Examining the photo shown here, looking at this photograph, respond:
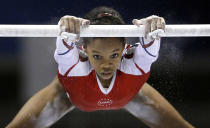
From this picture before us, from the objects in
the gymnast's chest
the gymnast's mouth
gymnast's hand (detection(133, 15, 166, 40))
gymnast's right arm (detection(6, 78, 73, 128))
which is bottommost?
gymnast's right arm (detection(6, 78, 73, 128))

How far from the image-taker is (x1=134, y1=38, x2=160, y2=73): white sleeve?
120cm

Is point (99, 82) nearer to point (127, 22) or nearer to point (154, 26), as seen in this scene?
point (154, 26)

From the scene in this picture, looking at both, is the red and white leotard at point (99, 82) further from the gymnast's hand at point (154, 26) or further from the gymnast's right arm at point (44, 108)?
the gymnast's hand at point (154, 26)

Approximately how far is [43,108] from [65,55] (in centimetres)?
32

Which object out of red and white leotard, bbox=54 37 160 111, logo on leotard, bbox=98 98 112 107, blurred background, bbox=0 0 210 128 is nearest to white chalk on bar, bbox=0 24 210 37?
red and white leotard, bbox=54 37 160 111

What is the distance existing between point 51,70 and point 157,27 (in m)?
1.25

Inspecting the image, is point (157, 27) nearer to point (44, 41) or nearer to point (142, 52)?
point (142, 52)

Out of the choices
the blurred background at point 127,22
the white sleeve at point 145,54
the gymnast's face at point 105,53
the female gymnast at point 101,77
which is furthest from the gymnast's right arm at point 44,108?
the blurred background at point 127,22

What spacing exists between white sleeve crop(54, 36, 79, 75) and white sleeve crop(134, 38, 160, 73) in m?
0.21

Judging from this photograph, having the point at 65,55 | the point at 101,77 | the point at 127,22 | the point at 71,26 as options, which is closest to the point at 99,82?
the point at 101,77

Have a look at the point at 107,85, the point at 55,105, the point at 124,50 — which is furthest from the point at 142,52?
the point at 55,105

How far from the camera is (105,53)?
1158 millimetres

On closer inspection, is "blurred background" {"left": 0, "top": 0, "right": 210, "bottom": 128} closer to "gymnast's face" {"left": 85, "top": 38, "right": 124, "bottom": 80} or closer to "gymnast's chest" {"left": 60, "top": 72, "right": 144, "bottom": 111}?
"gymnast's chest" {"left": 60, "top": 72, "right": 144, "bottom": 111}

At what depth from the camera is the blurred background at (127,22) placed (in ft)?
7.11
